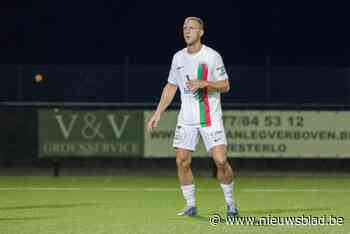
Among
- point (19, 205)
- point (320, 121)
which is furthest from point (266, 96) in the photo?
point (19, 205)

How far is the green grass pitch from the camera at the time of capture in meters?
11.1

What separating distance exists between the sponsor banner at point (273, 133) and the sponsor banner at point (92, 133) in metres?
0.49

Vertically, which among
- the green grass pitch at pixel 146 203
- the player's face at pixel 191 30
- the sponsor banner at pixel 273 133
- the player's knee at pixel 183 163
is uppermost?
the player's face at pixel 191 30

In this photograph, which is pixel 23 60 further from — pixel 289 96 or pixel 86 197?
pixel 86 197

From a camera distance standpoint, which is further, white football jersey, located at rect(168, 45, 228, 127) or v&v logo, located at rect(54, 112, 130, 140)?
v&v logo, located at rect(54, 112, 130, 140)

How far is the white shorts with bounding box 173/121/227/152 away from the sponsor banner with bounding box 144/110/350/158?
643 centimetres

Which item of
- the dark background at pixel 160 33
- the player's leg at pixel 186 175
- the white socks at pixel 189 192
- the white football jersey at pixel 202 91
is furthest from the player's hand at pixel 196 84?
the dark background at pixel 160 33

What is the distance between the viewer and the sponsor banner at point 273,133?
18.5 m

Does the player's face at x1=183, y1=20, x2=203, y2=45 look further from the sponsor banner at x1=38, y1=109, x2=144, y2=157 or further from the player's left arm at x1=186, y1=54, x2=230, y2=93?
the sponsor banner at x1=38, y1=109, x2=144, y2=157

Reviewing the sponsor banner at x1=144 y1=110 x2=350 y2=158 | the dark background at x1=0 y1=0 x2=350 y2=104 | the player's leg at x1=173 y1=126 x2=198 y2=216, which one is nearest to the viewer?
the player's leg at x1=173 y1=126 x2=198 y2=216

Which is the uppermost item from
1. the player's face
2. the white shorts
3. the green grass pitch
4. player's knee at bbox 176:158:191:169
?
the player's face

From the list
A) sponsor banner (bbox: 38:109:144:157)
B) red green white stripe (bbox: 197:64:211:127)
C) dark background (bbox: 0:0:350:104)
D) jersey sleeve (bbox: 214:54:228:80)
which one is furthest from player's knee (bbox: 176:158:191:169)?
dark background (bbox: 0:0:350:104)

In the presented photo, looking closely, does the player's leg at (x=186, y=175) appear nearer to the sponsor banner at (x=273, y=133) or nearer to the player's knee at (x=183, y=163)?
the player's knee at (x=183, y=163)

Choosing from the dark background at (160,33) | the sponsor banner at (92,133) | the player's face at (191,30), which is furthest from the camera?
the dark background at (160,33)
